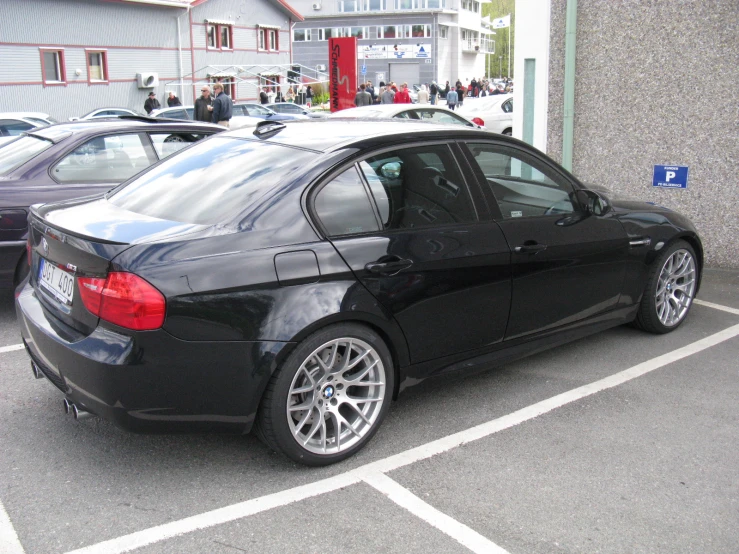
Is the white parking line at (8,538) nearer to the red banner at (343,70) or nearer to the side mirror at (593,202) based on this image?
the side mirror at (593,202)

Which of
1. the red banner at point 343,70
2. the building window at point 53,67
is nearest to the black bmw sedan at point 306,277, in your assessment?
the red banner at point 343,70

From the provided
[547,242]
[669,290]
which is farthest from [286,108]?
[547,242]

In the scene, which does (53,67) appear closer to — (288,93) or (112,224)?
(288,93)

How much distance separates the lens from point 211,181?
395 cm

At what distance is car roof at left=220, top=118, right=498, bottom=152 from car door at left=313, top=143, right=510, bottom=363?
0.29ft

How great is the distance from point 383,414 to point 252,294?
0.98 m

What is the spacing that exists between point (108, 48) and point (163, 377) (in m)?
35.3

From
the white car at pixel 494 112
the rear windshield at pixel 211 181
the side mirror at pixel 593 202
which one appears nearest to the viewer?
the rear windshield at pixel 211 181

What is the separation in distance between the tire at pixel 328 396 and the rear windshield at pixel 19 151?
3.57m

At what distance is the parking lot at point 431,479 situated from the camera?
3.14 metres

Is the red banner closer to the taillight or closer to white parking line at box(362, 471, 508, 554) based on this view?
white parking line at box(362, 471, 508, 554)

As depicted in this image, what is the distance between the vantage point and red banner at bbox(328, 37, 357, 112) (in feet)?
69.4

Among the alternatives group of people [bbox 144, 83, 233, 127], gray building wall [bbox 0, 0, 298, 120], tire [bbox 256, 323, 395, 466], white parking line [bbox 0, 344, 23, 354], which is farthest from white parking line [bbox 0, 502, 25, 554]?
gray building wall [bbox 0, 0, 298, 120]

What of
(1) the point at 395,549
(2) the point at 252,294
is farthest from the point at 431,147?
(1) the point at 395,549
